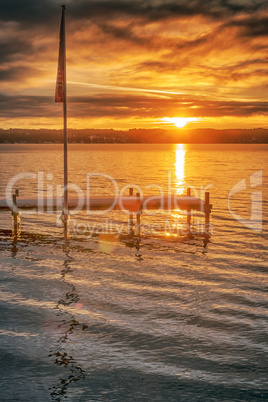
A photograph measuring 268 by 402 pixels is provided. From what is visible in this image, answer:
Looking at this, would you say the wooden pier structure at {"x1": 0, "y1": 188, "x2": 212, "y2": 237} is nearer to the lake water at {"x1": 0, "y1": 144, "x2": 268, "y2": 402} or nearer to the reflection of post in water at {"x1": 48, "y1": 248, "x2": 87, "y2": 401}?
the lake water at {"x1": 0, "y1": 144, "x2": 268, "y2": 402}

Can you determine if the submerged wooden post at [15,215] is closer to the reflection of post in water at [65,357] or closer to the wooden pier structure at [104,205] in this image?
the wooden pier structure at [104,205]

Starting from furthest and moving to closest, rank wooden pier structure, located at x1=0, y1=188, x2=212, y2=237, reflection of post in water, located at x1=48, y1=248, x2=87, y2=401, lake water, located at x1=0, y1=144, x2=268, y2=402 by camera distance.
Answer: wooden pier structure, located at x1=0, y1=188, x2=212, y2=237
lake water, located at x1=0, y1=144, x2=268, y2=402
reflection of post in water, located at x1=48, y1=248, x2=87, y2=401

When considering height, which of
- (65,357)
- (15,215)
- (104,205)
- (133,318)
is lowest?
(65,357)

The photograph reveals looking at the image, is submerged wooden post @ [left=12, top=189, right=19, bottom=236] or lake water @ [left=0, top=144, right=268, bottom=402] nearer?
lake water @ [left=0, top=144, right=268, bottom=402]

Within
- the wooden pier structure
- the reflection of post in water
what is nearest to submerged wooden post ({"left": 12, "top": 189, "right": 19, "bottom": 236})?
the wooden pier structure

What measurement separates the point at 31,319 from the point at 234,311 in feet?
19.4

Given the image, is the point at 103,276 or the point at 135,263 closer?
the point at 103,276

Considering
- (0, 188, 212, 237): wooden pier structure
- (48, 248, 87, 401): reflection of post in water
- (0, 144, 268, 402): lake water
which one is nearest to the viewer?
(48, 248, 87, 401): reflection of post in water

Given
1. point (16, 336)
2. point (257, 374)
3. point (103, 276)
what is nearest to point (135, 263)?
point (103, 276)

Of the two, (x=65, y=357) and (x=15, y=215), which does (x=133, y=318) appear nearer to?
(x=65, y=357)

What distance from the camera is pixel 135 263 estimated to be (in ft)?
64.3

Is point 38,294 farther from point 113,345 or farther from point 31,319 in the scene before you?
point 113,345

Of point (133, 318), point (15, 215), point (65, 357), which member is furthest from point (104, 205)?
point (65, 357)

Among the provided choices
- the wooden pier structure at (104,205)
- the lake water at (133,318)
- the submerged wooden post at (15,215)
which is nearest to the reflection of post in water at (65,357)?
the lake water at (133,318)
